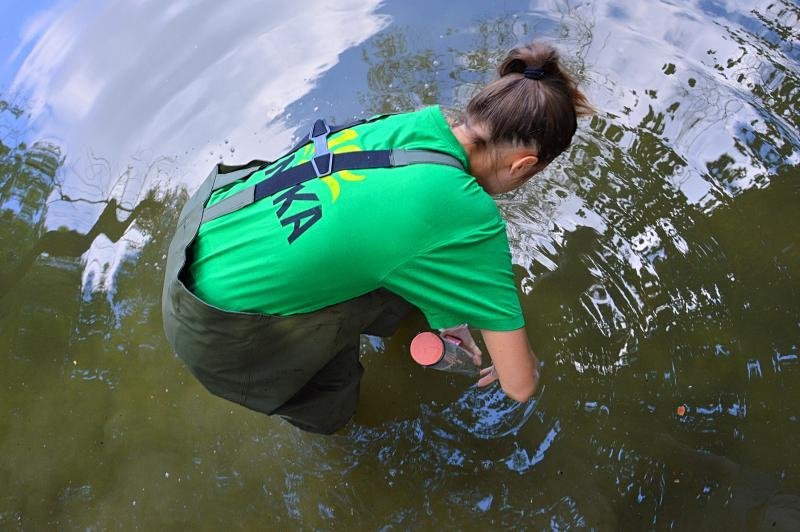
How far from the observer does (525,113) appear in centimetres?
141

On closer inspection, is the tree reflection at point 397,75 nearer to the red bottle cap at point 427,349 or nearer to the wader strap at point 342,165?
the red bottle cap at point 427,349

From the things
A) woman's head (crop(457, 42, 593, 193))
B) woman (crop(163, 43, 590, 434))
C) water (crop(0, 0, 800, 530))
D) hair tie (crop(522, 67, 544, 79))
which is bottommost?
water (crop(0, 0, 800, 530))

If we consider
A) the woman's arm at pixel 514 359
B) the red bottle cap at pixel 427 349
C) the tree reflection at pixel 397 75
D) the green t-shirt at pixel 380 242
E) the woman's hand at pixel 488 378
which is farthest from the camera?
the tree reflection at pixel 397 75

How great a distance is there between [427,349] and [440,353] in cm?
4

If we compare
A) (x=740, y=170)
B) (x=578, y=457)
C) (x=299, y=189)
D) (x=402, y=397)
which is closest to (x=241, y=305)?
(x=299, y=189)

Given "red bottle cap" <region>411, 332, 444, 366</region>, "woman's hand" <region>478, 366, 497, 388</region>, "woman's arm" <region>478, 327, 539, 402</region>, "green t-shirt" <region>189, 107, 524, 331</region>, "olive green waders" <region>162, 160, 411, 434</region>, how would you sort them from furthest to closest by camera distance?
"woman's hand" <region>478, 366, 497, 388</region>
"red bottle cap" <region>411, 332, 444, 366</region>
"olive green waders" <region>162, 160, 411, 434</region>
"woman's arm" <region>478, 327, 539, 402</region>
"green t-shirt" <region>189, 107, 524, 331</region>

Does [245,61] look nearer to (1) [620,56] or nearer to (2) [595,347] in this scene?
(1) [620,56]

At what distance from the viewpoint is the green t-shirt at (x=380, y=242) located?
1.37 metres

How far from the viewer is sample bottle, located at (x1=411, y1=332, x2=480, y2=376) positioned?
1.91 metres

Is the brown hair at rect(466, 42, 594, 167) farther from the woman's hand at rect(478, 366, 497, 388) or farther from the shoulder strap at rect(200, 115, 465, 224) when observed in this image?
the woman's hand at rect(478, 366, 497, 388)

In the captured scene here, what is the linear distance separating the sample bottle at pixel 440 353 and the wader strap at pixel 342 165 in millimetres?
654

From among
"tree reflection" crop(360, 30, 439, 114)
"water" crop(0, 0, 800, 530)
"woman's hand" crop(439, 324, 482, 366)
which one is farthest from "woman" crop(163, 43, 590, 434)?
"tree reflection" crop(360, 30, 439, 114)

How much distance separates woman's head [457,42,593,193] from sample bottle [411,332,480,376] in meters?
0.62

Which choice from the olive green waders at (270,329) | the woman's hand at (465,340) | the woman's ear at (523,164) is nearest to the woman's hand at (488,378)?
the woman's hand at (465,340)
